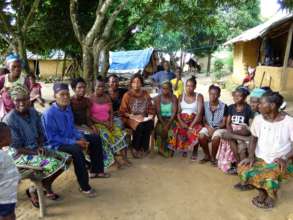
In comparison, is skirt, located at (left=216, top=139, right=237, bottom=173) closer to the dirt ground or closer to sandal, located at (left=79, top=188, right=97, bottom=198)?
the dirt ground

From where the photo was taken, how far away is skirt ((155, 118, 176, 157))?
5.28 metres

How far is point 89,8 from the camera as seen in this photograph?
11.1m

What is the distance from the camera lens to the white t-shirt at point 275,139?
369 cm

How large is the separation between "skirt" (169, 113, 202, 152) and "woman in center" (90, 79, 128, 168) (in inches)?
33.0

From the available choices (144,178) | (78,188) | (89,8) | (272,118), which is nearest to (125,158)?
(144,178)

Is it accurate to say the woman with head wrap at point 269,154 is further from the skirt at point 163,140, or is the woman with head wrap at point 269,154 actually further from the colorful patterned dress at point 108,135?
the colorful patterned dress at point 108,135

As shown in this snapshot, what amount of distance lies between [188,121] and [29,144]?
2589mm

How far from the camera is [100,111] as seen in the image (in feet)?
15.9

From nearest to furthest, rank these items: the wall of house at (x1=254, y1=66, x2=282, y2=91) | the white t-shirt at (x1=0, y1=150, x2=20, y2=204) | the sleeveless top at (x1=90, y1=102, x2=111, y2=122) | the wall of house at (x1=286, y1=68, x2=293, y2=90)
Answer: the white t-shirt at (x1=0, y1=150, x2=20, y2=204)
the sleeveless top at (x1=90, y1=102, x2=111, y2=122)
the wall of house at (x1=286, y1=68, x2=293, y2=90)
the wall of house at (x1=254, y1=66, x2=282, y2=91)

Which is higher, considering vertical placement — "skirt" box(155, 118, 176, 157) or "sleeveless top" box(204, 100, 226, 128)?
"sleeveless top" box(204, 100, 226, 128)

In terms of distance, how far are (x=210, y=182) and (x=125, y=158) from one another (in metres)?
1.40

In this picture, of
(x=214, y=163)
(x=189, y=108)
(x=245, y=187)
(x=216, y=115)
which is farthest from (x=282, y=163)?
(x=189, y=108)

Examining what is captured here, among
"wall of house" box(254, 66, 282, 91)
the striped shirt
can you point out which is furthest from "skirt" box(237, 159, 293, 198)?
"wall of house" box(254, 66, 282, 91)

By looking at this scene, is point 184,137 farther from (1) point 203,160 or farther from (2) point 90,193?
(2) point 90,193
